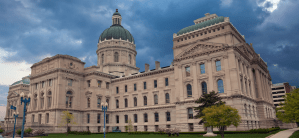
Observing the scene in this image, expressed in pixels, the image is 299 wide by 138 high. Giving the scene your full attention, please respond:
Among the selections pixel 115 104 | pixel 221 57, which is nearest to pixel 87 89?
pixel 115 104

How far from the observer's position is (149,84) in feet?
204

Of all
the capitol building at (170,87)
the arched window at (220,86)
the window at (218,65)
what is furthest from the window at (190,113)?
the window at (218,65)

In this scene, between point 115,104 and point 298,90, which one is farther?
point 115,104

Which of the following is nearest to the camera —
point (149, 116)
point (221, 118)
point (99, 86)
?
point (221, 118)

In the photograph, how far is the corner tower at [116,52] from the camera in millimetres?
82188

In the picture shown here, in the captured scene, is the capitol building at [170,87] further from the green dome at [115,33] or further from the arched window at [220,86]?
the green dome at [115,33]

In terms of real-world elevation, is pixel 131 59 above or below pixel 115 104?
above

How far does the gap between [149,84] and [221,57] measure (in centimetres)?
2175

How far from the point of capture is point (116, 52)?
277 feet

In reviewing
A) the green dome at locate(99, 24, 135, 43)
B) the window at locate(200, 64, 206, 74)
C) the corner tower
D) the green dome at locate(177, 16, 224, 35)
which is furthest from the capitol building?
the green dome at locate(99, 24, 135, 43)

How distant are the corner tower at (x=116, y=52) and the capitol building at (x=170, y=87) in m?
12.0

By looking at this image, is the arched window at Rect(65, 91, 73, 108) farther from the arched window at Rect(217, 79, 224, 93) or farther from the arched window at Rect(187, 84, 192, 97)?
the arched window at Rect(217, 79, 224, 93)

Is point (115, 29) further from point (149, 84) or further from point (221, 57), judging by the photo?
point (221, 57)

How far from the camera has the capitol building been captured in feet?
155
